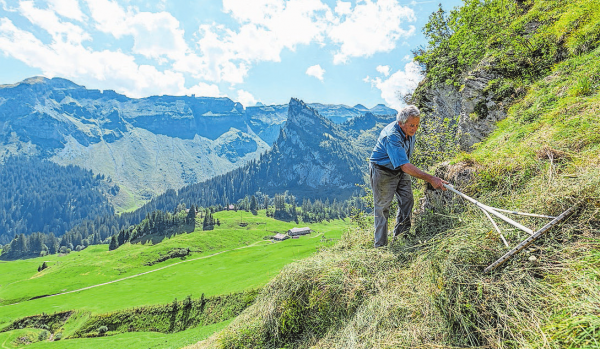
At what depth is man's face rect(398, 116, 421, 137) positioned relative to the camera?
6.49 meters

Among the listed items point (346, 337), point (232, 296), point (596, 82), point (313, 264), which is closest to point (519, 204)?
point (346, 337)

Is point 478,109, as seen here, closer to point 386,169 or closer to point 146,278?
point 386,169

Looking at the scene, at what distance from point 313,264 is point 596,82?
865 centimetres

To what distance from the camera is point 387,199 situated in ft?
23.3

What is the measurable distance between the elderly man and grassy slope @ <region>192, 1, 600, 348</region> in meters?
0.65

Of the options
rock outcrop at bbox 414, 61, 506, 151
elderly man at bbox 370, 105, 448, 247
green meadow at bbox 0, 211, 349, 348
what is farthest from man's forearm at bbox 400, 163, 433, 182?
green meadow at bbox 0, 211, 349, 348

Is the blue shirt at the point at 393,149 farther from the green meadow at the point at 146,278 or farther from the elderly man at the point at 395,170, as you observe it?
the green meadow at the point at 146,278

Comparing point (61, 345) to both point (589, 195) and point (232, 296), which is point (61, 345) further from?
point (589, 195)

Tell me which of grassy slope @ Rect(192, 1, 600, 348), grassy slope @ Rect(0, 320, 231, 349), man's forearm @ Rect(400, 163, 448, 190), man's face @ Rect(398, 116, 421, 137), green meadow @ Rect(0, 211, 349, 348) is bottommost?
green meadow @ Rect(0, 211, 349, 348)

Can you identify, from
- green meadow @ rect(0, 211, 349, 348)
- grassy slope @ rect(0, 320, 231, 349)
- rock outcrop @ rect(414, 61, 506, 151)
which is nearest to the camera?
rock outcrop @ rect(414, 61, 506, 151)

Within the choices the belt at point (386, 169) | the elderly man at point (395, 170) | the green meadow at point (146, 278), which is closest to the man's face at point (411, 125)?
the elderly man at point (395, 170)

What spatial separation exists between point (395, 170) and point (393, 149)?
856 millimetres

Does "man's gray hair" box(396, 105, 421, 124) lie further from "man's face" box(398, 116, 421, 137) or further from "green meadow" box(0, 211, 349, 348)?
"green meadow" box(0, 211, 349, 348)

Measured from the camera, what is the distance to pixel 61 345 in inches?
1558
